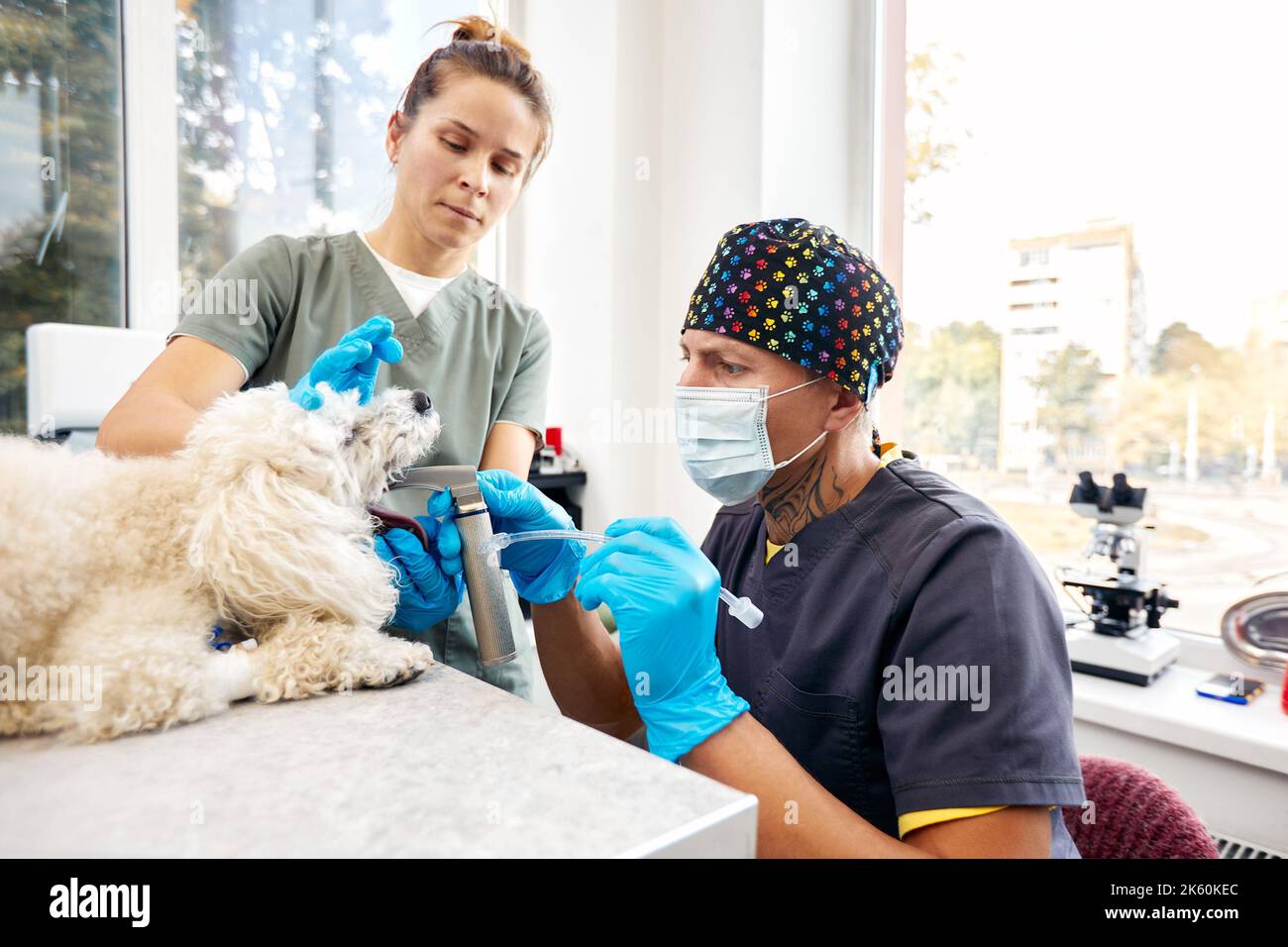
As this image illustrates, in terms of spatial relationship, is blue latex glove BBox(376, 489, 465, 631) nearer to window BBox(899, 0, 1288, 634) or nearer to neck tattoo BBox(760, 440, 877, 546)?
neck tattoo BBox(760, 440, 877, 546)

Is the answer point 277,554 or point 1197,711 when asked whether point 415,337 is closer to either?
point 277,554

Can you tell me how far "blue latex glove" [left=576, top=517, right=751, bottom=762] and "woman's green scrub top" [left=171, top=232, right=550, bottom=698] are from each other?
28 cm

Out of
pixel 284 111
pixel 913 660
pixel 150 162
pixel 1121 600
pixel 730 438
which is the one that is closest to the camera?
pixel 913 660

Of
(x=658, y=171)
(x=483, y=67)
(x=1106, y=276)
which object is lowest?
(x=1106, y=276)

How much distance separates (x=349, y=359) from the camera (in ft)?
2.87

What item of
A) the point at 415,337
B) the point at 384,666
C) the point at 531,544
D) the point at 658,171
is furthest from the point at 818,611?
the point at 658,171

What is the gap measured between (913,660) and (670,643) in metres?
0.28

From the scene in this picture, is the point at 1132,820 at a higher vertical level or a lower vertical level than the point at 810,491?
lower

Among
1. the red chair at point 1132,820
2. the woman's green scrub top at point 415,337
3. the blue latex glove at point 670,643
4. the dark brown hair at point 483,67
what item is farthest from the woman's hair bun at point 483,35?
the red chair at point 1132,820

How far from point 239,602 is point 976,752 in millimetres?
780

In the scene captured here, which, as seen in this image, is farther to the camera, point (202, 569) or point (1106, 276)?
point (1106, 276)

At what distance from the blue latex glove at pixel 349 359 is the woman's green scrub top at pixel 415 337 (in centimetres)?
27

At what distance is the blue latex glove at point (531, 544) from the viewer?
3.42ft

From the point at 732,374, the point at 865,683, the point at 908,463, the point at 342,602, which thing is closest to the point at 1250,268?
the point at 908,463
